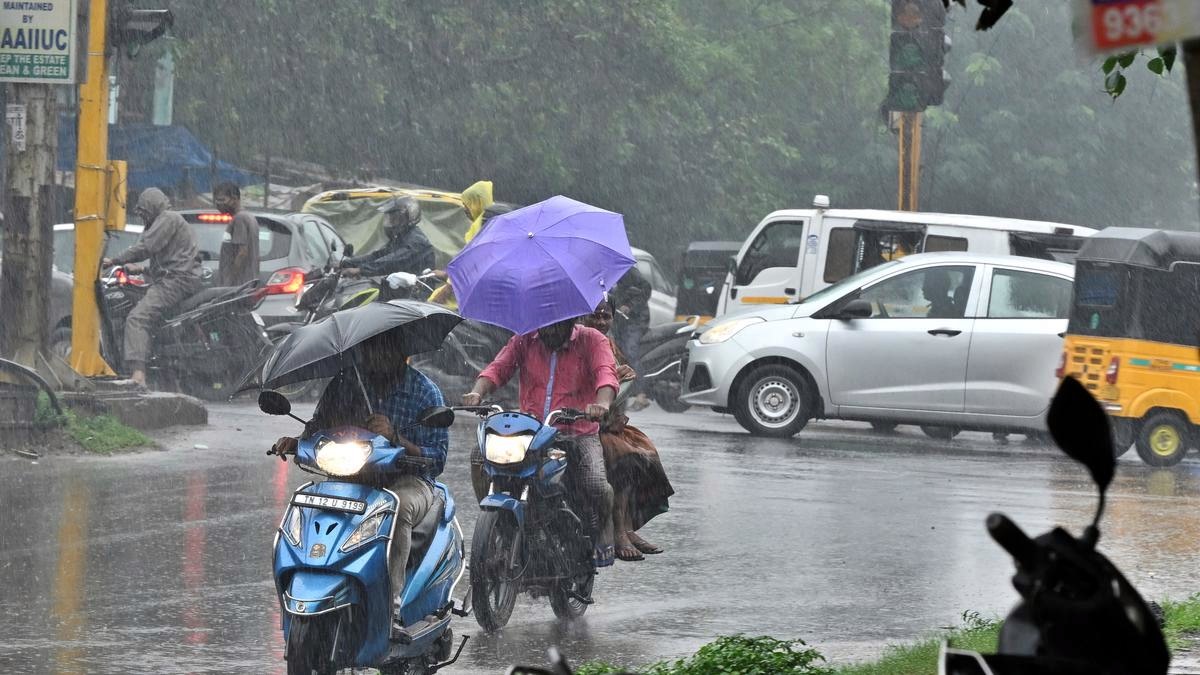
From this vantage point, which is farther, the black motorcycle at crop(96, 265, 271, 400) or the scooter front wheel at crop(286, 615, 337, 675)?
the black motorcycle at crop(96, 265, 271, 400)

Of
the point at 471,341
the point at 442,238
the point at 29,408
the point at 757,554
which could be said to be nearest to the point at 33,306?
the point at 29,408

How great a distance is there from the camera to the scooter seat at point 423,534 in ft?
21.2

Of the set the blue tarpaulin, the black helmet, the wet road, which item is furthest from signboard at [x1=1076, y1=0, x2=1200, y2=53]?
the blue tarpaulin

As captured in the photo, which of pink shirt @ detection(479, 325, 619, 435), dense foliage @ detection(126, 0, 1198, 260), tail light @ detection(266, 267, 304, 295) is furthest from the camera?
dense foliage @ detection(126, 0, 1198, 260)

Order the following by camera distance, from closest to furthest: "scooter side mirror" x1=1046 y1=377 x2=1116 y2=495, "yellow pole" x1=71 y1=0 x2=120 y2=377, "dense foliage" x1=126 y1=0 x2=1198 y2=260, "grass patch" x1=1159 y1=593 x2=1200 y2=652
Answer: "scooter side mirror" x1=1046 y1=377 x2=1116 y2=495, "grass patch" x1=1159 y1=593 x2=1200 y2=652, "yellow pole" x1=71 y1=0 x2=120 y2=377, "dense foliage" x1=126 y1=0 x2=1198 y2=260

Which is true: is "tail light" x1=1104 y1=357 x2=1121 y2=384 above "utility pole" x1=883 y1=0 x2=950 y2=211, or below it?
below

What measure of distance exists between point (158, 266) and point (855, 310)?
6096 millimetres

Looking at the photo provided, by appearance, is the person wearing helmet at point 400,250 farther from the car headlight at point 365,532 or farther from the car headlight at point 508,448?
the car headlight at point 365,532

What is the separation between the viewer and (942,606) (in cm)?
873

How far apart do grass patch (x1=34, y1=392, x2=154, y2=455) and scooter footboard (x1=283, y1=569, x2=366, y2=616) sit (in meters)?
7.44

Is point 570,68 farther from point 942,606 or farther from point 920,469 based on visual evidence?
point 942,606

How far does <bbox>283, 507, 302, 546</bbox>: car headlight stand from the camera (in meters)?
6.05

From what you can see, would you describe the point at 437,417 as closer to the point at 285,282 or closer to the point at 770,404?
the point at 770,404

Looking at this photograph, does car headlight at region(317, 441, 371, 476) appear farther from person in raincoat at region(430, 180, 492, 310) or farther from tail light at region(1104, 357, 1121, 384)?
tail light at region(1104, 357, 1121, 384)
